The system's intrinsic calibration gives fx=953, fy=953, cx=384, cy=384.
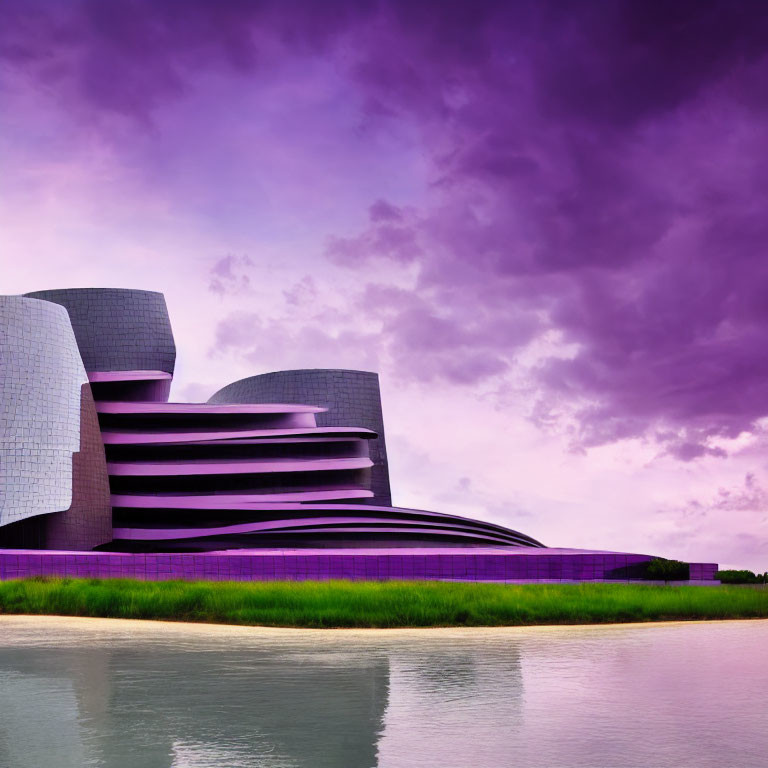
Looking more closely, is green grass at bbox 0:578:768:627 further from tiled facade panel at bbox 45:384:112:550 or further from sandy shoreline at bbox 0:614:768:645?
tiled facade panel at bbox 45:384:112:550

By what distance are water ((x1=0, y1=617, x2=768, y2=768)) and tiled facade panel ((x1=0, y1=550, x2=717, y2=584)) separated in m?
17.7

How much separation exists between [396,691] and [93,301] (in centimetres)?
4919

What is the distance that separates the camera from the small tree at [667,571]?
107ft

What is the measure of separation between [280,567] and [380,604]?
14941 millimetres

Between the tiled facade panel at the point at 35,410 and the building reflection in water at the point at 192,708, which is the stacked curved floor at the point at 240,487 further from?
the building reflection in water at the point at 192,708

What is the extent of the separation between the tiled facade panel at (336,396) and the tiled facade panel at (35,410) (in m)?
18.0

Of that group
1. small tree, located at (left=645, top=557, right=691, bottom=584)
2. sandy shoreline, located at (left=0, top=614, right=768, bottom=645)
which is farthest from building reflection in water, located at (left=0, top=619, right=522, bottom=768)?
small tree, located at (left=645, top=557, right=691, bottom=584)

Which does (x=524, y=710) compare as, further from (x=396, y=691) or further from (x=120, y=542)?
(x=120, y=542)

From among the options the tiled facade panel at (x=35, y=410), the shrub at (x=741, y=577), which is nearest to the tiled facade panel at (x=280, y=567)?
the shrub at (x=741, y=577)

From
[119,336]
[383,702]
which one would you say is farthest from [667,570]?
[119,336]

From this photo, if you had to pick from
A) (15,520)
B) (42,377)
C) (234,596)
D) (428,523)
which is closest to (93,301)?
(42,377)

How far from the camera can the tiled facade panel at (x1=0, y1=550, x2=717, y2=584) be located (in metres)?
31.0

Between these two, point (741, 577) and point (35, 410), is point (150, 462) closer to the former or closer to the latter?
point (35, 410)

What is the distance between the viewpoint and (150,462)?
1976 inches
